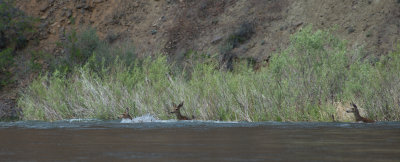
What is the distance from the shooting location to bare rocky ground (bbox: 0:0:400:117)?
110 feet

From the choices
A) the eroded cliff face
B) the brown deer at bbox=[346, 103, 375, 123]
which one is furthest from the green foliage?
the brown deer at bbox=[346, 103, 375, 123]

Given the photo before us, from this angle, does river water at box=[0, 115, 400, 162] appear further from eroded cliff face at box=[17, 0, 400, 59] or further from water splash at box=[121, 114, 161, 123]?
eroded cliff face at box=[17, 0, 400, 59]

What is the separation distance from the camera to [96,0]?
145 feet

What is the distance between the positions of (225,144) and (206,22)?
29.0 m

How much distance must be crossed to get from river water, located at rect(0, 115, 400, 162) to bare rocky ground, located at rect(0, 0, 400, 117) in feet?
55.5

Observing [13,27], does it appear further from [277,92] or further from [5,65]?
[277,92]

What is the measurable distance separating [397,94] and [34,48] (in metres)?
29.8

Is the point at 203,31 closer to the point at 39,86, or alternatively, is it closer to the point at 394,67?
the point at 39,86

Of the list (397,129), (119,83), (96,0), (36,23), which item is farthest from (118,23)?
(397,129)

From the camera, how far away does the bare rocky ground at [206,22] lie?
3366 cm

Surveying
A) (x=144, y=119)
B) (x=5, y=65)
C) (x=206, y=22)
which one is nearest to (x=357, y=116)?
(x=144, y=119)

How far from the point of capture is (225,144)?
444 inches

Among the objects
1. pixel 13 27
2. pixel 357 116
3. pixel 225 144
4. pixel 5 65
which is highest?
pixel 13 27

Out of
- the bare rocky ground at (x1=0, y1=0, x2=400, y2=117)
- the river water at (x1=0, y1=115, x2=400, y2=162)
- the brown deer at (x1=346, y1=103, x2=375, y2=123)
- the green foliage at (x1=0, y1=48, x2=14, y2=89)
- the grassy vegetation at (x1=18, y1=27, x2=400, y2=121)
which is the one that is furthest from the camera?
the green foliage at (x1=0, y1=48, x2=14, y2=89)
